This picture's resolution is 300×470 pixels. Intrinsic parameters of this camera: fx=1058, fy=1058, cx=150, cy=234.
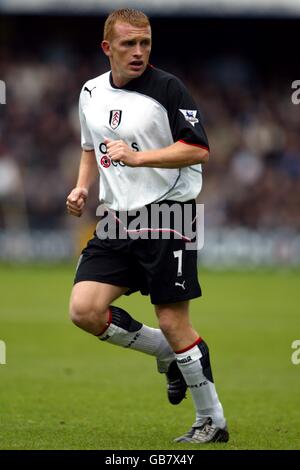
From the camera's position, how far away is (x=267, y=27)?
32406 mm

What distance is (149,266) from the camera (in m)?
6.77

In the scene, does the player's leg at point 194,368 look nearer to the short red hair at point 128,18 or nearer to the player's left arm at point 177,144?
the player's left arm at point 177,144

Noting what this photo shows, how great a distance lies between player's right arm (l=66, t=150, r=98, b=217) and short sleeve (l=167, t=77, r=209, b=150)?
0.78 m

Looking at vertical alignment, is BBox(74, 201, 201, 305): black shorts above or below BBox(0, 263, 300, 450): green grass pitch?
above

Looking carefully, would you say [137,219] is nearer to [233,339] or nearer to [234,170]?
[233,339]

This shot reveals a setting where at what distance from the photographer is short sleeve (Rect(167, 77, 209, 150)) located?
6.54m

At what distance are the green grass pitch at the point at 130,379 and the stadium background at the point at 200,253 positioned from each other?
2 centimetres

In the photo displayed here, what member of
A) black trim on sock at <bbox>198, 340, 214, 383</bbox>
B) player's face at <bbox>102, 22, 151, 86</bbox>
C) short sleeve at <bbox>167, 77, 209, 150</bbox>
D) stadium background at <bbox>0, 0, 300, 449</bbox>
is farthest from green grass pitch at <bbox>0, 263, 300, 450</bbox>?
player's face at <bbox>102, 22, 151, 86</bbox>

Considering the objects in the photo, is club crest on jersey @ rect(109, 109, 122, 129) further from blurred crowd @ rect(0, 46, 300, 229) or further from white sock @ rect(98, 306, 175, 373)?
blurred crowd @ rect(0, 46, 300, 229)

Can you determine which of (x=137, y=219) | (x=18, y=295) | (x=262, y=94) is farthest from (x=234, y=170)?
(x=137, y=219)
